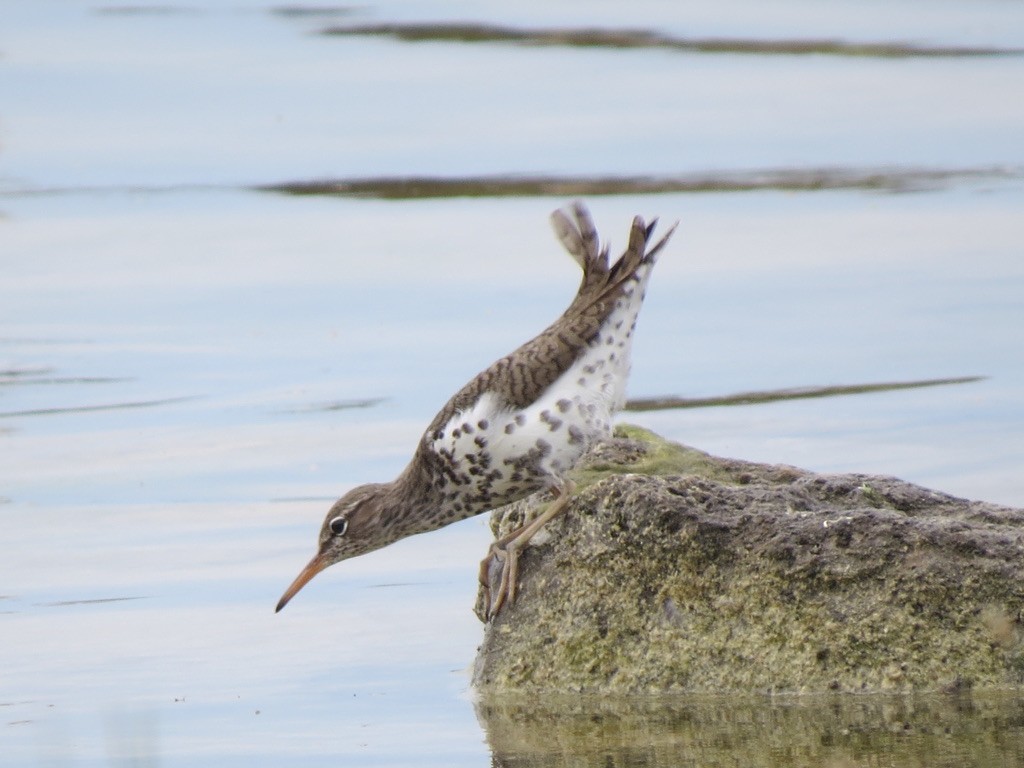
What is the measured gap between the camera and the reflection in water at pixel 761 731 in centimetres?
593

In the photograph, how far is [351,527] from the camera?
7.97 metres

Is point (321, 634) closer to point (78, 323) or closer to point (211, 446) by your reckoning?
point (211, 446)

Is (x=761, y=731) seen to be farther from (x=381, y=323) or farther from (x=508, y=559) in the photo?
(x=381, y=323)

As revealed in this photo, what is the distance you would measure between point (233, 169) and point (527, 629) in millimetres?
9590

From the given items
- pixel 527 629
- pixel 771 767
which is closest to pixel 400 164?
pixel 527 629

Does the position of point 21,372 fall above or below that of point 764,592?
below

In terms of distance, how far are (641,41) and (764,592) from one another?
581 inches

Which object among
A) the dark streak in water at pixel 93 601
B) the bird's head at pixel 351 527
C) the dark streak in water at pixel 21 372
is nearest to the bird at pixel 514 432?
the bird's head at pixel 351 527

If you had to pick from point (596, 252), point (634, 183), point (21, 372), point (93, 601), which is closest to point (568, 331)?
point (596, 252)

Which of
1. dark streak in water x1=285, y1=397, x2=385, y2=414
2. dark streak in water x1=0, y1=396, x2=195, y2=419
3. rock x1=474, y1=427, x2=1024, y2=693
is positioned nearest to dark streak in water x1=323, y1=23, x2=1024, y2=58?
dark streak in water x1=285, y1=397, x2=385, y2=414

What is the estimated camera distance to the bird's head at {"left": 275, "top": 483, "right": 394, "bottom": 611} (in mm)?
7934

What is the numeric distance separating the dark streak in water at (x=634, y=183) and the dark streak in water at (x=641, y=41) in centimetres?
475

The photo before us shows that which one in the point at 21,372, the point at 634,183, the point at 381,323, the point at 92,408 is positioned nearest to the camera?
the point at 92,408

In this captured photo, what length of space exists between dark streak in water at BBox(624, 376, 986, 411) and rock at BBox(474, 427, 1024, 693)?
356 centimetres
